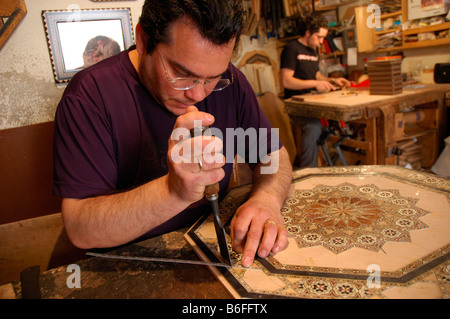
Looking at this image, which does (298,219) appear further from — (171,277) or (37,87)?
(37,87)

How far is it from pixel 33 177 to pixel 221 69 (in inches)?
57.0

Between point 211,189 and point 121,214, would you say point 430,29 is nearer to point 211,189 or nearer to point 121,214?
point 211,189

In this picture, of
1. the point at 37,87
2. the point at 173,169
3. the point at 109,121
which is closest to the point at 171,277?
the point at 173,169

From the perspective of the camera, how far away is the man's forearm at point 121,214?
3.28 ft

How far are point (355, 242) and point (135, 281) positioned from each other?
69 cm

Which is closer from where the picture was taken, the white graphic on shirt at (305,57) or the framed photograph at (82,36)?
the framed photograph at (82,36)

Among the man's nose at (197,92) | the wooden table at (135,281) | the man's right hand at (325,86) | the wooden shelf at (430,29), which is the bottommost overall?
the wooden table at (135,281)

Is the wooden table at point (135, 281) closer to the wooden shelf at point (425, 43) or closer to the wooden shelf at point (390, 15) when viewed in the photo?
the wooden shelf at point (425, 43)

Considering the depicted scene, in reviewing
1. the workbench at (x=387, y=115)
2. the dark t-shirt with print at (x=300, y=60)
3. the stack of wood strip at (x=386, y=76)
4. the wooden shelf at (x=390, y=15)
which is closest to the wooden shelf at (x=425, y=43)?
the wooden shelf at (x=390, y=15)

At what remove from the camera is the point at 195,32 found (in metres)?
1.05

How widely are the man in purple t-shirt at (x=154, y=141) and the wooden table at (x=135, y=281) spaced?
0.09 metres

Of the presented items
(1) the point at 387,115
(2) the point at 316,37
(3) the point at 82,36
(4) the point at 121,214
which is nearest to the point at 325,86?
(2) the point at 316,37
